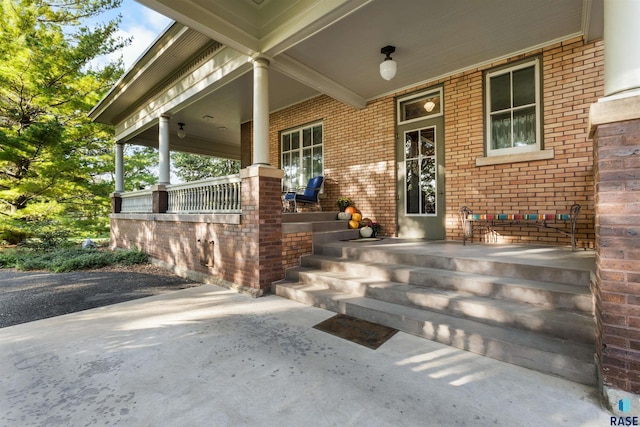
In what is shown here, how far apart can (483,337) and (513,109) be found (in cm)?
366

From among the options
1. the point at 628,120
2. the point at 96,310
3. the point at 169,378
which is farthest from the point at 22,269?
the point at 628,120

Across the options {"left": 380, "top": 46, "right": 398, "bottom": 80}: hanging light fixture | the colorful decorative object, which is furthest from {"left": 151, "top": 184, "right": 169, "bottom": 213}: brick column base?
{"left": 380, "top": 46, "right": 398, "bottom": 80}: hanging light fixture

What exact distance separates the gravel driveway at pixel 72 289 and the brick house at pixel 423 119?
0.61 meters

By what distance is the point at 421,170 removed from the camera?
204 inches

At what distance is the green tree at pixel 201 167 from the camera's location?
A: 19812 mm

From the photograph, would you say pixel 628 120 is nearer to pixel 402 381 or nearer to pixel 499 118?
pixel 402 381

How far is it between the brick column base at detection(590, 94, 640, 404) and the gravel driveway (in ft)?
16.0

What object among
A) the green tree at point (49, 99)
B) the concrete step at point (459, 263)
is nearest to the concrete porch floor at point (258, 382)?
the concrete step at point (459, 263)

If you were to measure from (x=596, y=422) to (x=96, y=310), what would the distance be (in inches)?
182

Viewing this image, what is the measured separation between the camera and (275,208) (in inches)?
160

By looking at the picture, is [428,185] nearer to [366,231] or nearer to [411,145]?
[411,145]

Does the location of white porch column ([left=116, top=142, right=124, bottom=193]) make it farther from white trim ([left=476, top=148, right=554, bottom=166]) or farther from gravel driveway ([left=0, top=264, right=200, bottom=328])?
white trim ([left=476, top=148, right=554, bottom=166])

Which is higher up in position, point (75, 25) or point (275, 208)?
point (75, 25)

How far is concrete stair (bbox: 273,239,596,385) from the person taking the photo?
2.00 metres
